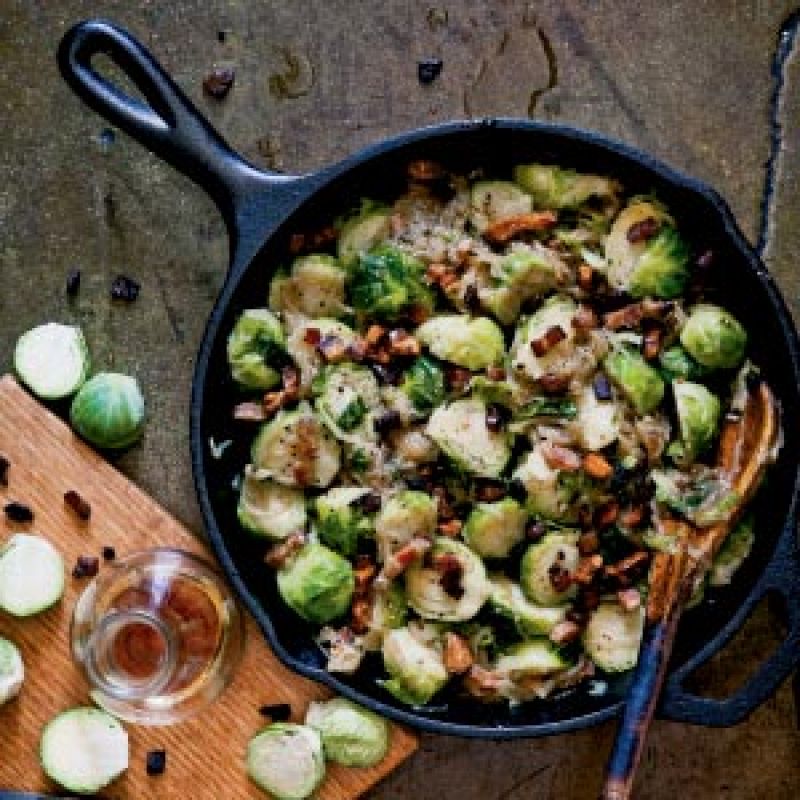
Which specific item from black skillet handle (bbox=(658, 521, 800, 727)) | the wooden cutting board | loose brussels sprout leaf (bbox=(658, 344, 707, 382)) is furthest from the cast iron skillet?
the wooden cutting board

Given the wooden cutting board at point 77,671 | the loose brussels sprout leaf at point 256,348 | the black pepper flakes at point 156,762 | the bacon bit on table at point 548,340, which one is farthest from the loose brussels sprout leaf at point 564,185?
the black pepper flakes at point 156,762

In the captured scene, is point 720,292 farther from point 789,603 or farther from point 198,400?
point 198,400

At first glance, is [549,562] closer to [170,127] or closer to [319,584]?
[319,584]

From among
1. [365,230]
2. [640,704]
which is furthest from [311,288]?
[640,704]

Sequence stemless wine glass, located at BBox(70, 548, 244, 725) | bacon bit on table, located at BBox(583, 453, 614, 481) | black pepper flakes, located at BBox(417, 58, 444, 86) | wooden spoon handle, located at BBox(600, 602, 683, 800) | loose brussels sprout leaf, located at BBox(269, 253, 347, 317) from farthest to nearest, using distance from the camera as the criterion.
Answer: black pepper flakes, located at BBox(417, 58, 444, 86)
stemless wine glass, located at BBox(70, 548, 244, 725)
loose brussels sprout leaf, located at BBox(269, 253, 347, 317)
bacon bit on table, located at BBox(583, 453, 614, 481)
wooden spoon handle, located at BBox(600, 602, 683, 800)

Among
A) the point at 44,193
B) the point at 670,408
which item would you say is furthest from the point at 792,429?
the point at 44,193

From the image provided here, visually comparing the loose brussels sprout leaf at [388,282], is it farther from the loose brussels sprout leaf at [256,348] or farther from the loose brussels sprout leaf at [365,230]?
the loose brussels sprout leaf at [256,348]

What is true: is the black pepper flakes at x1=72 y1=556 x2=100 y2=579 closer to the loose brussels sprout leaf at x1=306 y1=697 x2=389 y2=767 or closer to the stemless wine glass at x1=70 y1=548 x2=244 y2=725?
the stemless wine glass at x1=70 y1=548 x2=244 y2=725

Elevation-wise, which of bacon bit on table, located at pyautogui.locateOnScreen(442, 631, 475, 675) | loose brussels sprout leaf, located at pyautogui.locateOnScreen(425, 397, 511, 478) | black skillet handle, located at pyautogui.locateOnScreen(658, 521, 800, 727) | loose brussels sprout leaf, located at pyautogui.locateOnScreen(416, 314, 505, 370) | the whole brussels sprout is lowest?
black skillet handle, located at pyautogui.locateOnScreen(658, 521, 800, 727)
